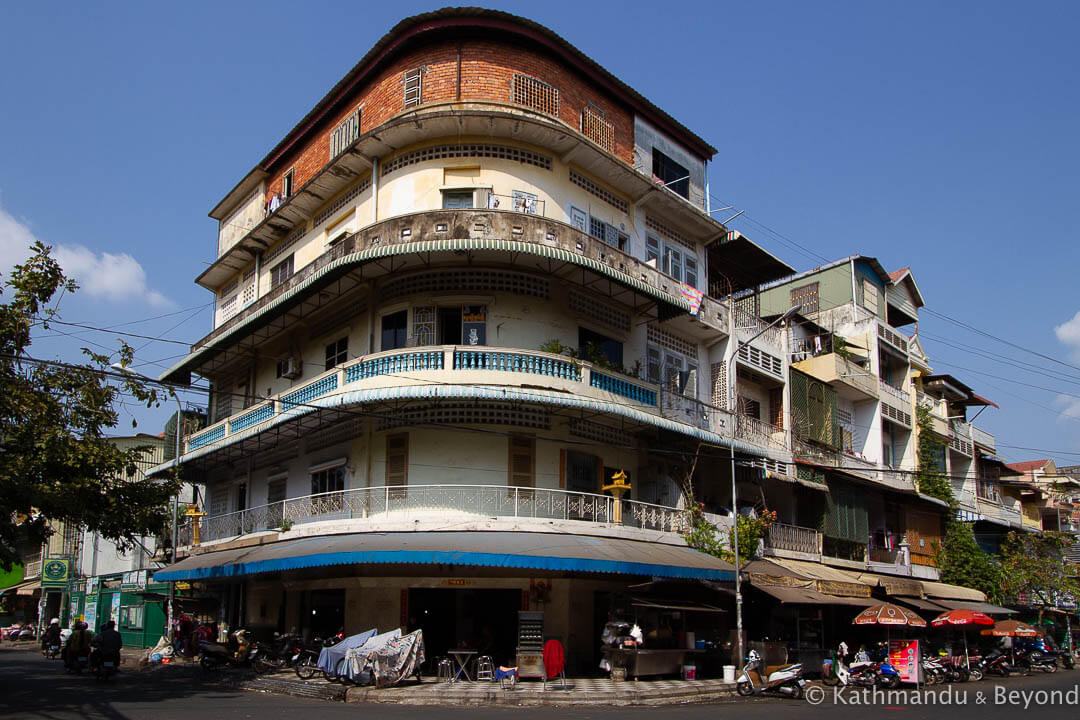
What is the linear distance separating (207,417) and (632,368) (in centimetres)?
1604

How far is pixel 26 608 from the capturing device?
49875 mm

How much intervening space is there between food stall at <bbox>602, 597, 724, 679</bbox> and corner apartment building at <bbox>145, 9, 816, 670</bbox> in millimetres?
Answer: 934

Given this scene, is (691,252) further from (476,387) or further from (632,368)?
(476,387)


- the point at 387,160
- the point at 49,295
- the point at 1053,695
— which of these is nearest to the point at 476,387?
the point at 387,160

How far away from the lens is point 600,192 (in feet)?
78.2

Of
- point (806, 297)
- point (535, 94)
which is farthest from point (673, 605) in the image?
point (806, 297)

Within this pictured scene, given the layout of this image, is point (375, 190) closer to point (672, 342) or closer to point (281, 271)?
point (281, 271)

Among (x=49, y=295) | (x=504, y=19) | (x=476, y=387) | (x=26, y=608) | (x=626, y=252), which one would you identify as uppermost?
(x=504, y=19)

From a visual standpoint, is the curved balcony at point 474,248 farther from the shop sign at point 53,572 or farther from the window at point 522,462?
the shop sign at point 53,572

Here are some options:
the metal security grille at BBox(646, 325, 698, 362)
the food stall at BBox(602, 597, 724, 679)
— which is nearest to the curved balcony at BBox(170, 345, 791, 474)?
the metal security grille at BBox(646, 325, 698, 362)

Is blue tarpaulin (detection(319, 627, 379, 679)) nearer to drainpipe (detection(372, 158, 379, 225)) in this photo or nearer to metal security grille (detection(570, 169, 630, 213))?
drainpipe (detection(372, 158, 379, 225))

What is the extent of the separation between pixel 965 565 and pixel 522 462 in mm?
22868

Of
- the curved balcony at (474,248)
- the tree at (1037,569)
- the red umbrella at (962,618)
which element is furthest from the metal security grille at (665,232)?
the tree at (1037,569)

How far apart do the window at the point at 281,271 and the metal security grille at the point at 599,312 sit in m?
9.56
